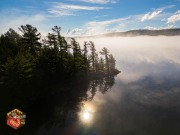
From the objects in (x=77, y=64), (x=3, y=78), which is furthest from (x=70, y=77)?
(x=3, y=78)

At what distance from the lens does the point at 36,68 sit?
68.1m

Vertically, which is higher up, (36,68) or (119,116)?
(36,68)

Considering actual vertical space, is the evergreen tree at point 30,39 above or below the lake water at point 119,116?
above

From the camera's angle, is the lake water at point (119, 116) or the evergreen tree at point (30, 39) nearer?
the lake water at point (119, 116)

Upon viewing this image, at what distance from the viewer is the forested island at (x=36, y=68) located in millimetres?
53406

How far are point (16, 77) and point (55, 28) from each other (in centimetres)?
2932

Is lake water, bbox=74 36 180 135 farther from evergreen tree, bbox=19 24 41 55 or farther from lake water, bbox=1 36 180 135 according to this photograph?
evergreen tree, bbox=19 24 41 55

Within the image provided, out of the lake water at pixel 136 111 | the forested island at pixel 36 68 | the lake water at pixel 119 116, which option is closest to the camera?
the lake water at pixel 119 116

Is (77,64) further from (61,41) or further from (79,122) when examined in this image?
(79,122)

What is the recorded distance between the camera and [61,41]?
256ft

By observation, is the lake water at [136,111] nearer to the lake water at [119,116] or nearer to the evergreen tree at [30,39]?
the lake water at [119,116]

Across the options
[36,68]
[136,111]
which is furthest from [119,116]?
[36,68]

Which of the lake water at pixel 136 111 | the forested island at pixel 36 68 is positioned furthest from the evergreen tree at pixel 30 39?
the lake water at pixel 136 111

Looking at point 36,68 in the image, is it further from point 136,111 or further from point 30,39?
point 136,111
